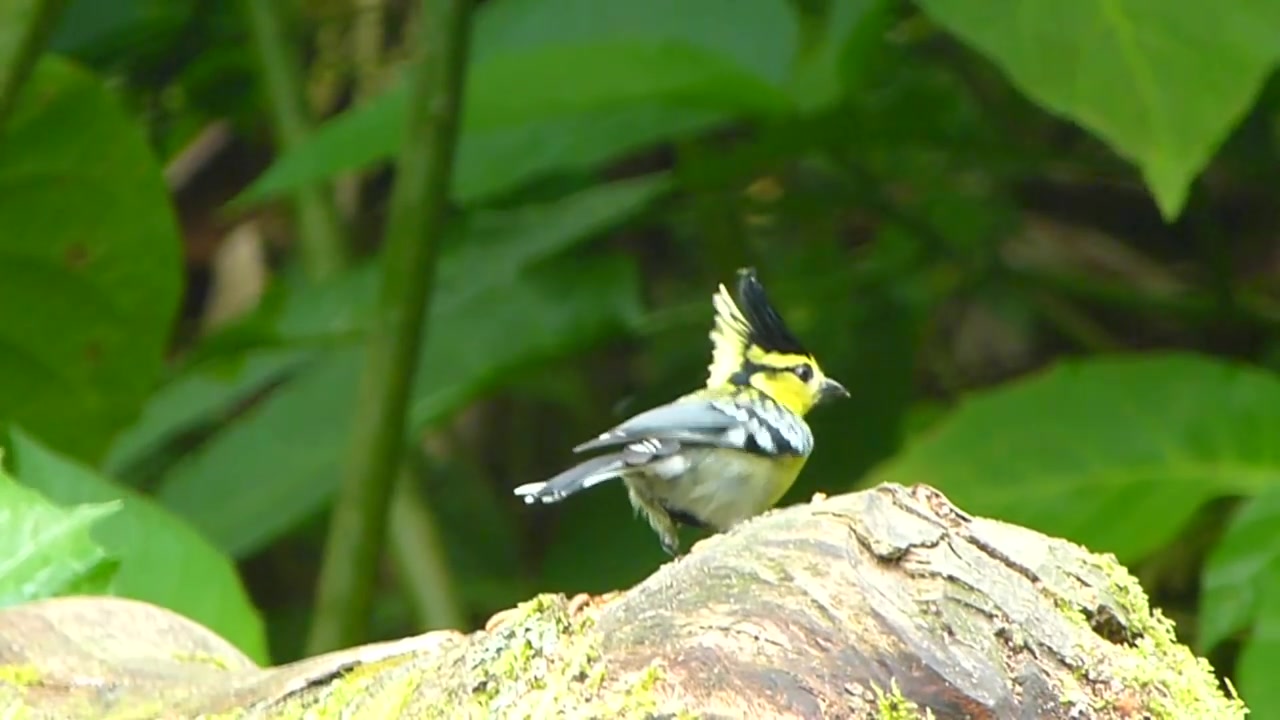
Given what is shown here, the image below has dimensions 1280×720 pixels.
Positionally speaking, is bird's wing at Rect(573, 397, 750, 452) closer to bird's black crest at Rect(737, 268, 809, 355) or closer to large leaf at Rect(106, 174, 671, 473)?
bird's black crest at Rect(737, 268, 809, 355)

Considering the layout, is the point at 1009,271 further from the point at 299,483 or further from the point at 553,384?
the point at 299,483

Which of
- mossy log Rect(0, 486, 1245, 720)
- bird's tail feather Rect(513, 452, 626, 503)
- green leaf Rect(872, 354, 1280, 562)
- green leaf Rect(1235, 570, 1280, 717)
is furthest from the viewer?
green leaf Rect(872, 354, 1280, 562)

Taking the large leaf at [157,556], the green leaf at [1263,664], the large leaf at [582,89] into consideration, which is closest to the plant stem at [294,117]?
the large leaf at [582,89]

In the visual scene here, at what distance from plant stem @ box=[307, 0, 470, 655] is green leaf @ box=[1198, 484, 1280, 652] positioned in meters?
0.67

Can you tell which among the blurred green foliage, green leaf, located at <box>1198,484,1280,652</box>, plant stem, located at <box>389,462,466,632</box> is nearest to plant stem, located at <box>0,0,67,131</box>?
the blurred green foliage

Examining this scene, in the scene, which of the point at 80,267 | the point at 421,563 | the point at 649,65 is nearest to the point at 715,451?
the point at 649,65

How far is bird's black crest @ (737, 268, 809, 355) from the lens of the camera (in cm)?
135

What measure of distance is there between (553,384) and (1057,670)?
5.45ft

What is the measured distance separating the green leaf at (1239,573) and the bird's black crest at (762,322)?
0.36m

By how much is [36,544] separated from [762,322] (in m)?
0.63

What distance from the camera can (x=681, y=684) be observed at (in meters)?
0.63

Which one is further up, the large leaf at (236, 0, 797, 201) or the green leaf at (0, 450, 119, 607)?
the green leaf at (0, 450, 119, 607)

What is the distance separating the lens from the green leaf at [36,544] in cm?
91

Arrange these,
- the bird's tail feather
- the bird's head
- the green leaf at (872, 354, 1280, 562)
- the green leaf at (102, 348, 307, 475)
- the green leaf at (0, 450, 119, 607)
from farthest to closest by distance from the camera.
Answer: the green leaf at (102, 348, 307, 475)
the green leaf at (872, 354, 1280, 562)
the bird's head
the bird's tail feather
the green leaf at (0, 450, 119, 607)
